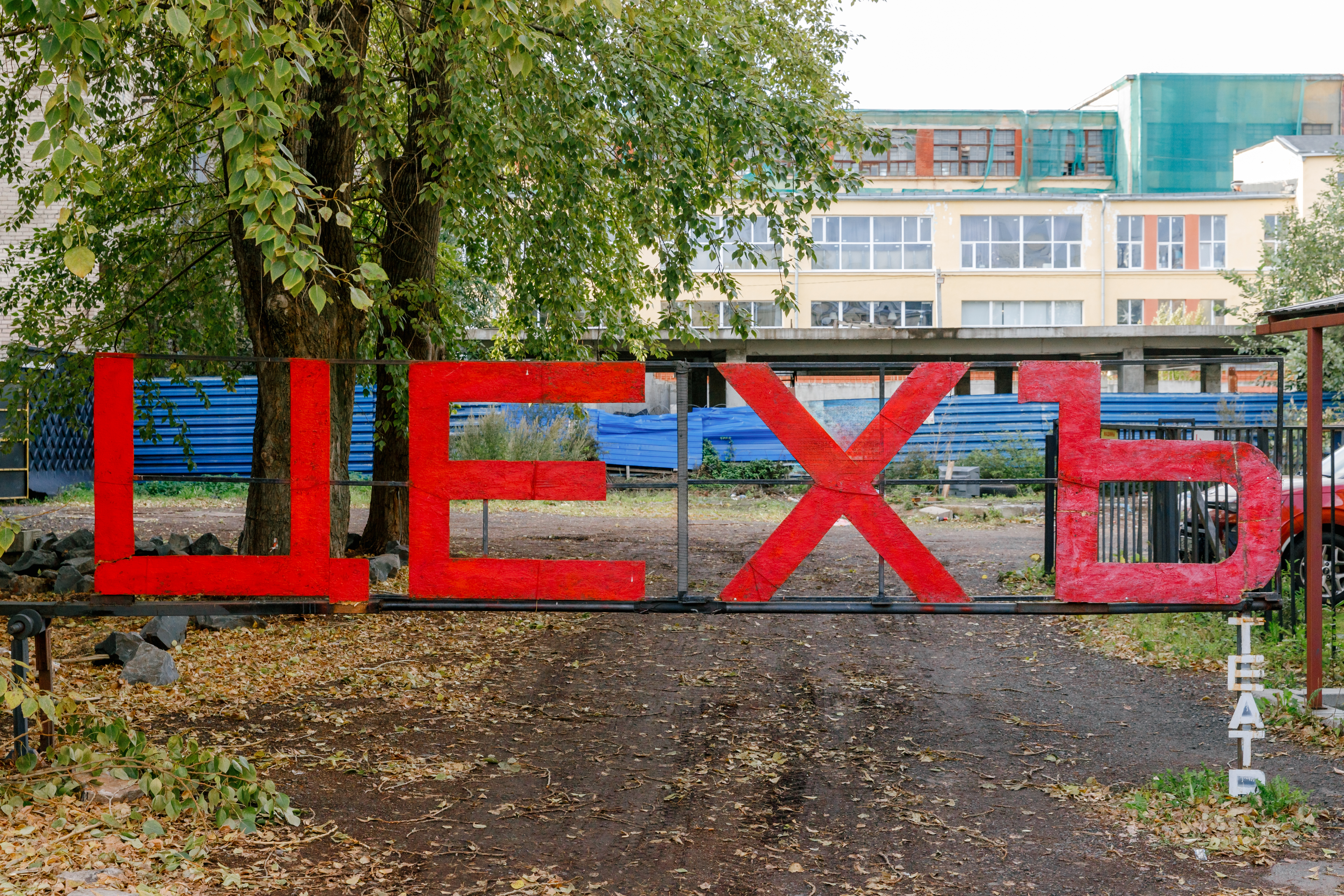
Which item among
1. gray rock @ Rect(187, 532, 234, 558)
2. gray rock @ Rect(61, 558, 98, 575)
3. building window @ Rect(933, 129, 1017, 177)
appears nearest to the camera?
gray rock @ Rect(61, 558, 98, 575)

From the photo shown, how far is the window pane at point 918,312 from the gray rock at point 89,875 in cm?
3710

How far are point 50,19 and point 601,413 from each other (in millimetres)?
21918

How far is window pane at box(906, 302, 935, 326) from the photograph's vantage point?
3919 cm

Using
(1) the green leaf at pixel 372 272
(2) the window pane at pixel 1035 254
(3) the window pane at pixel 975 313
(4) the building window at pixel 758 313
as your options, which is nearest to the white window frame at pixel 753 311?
(4) the building window at pixel 758 313

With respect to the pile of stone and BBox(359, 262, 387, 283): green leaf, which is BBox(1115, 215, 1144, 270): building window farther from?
BBox(359, 262, 387, 283): green leaf

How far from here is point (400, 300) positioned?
1192cm

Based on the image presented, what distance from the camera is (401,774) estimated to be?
19.5ft

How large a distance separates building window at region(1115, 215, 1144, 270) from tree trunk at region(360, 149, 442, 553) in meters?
33.5

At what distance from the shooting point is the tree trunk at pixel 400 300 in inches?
442

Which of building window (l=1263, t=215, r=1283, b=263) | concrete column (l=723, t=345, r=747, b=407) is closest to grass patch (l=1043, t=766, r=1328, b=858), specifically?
concrete column (l=723, t=345, r=747, b=407)

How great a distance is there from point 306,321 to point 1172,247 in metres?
38.1

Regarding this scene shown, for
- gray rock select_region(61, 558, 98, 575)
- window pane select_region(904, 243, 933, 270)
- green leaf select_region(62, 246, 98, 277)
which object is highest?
window pane select_region(904, 243, 933, 270)

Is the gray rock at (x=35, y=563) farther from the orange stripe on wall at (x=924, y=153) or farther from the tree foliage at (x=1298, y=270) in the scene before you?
the orange stripe on wall at (x=924, y=153)

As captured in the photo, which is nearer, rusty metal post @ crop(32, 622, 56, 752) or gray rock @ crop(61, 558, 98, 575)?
rusty metal post @ crop(32, 622, 56, 752)
